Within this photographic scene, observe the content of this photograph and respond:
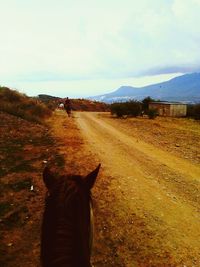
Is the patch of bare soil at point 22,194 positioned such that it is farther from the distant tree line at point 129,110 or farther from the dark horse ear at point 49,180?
the distant tree line at point 129,110

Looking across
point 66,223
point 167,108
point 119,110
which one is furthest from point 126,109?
point 66,223

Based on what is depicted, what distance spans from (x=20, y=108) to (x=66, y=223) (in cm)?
2957

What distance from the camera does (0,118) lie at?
82.1 feet

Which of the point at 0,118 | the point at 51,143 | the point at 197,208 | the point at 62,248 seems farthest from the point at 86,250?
the point at 0,118

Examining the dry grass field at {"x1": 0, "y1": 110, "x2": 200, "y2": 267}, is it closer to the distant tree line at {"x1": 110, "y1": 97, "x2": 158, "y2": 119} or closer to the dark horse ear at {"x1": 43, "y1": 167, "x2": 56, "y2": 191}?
the dark horse ear at {"x1": 43, "y1": 167, "x2": 56, "y2": 191}

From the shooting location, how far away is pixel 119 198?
35.4 ft

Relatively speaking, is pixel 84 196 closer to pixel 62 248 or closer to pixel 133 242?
pixel 62 248

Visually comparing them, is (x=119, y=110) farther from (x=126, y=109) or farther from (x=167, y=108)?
(x=167, y=108)

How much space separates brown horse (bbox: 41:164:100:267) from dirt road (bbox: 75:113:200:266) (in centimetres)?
420

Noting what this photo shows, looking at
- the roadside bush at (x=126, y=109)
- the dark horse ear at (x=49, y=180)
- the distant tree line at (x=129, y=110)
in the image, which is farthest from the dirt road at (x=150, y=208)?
the roadside bush at (x=126, y=109)

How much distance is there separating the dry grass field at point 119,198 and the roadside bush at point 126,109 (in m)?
23.8

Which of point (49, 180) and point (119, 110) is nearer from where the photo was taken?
point (49, 180)

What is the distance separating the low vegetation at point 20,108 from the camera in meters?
28.7

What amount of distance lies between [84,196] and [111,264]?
4235 millimetres
